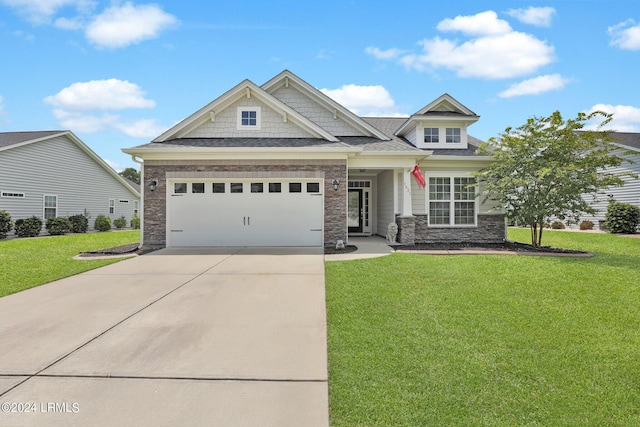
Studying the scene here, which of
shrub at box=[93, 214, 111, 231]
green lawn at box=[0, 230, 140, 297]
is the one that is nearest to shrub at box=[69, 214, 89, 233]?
shrub at box=[93, 214, 111, 231]

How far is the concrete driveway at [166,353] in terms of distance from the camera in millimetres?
3049

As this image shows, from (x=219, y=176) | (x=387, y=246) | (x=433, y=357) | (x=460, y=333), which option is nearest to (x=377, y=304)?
(x=460, y=333)

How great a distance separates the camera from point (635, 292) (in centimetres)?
642

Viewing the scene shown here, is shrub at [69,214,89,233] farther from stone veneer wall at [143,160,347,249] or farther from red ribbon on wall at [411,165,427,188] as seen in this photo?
red ribbon on wall at [411,165,427,188]

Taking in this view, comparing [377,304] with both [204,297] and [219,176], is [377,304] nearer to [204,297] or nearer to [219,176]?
[204,297]

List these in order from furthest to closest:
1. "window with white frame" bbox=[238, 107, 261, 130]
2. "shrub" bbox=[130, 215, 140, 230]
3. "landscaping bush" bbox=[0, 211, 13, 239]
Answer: "shrub" bbox=[130, 215, 140, 230], "landscaping bush" bbox=[0, 211, 13, 239], "window with white frame" bbox=[238, 107, 261, 130]

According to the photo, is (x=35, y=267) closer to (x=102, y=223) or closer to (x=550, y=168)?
(x=550, y=168)

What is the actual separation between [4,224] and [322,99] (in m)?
17.2

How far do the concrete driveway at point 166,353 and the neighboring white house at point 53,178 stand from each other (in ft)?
55.6

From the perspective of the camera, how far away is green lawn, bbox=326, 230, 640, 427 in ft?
9.82

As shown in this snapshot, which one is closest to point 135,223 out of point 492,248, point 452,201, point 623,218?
point 452,201

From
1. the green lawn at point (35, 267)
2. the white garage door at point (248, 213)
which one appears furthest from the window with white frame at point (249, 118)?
the green lawn at point (35, 267)

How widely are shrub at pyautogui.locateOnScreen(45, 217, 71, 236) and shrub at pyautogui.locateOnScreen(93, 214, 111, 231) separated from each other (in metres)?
2.96

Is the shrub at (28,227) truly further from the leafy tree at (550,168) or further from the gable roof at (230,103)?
the leafy tree at (550,168)
